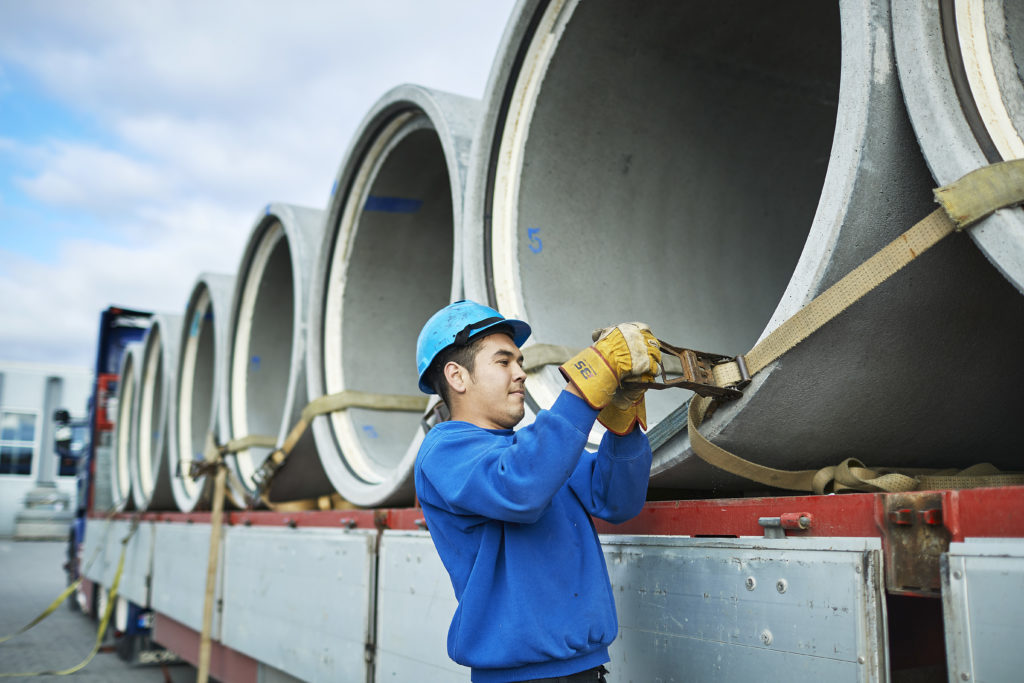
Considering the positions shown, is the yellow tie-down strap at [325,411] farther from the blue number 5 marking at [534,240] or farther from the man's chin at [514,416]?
the man's chin at [514,416]

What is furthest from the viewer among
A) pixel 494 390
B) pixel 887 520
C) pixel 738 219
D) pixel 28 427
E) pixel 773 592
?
pixel 28 427

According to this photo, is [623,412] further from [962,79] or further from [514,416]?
[962,79]

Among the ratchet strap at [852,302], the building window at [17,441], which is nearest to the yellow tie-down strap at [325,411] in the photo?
the ratchet strap at [852,302]

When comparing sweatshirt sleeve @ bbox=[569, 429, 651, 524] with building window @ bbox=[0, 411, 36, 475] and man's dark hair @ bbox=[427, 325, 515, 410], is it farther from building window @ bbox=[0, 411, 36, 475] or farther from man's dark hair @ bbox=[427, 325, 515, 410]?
building window @ bbox=[0, 411, 36, 475]

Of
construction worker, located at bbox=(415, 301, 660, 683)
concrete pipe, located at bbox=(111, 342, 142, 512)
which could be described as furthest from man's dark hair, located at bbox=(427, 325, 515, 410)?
concrete pipe, located at bbox=(111, 342, 142, 512)

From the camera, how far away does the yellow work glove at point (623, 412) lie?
1.63 m

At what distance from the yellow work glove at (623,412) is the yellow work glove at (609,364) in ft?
0.35

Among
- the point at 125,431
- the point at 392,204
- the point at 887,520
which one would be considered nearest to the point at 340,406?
the point at 392,204

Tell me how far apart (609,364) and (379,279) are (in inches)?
117

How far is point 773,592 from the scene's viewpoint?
1.55 meters

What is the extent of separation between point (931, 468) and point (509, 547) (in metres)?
1.10

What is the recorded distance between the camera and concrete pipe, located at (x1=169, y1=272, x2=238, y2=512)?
624 cm

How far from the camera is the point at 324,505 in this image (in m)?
3.98

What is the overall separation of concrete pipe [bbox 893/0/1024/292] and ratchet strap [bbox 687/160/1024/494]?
2.1 inches
